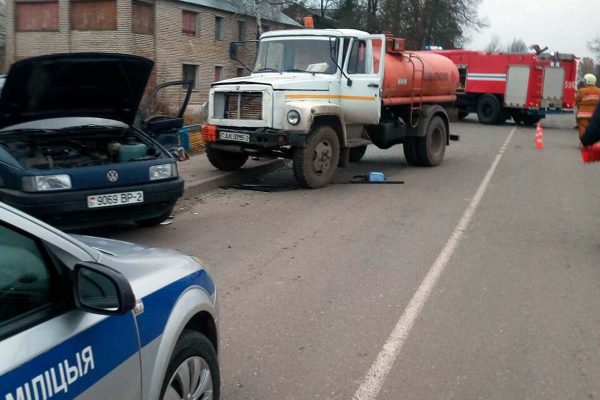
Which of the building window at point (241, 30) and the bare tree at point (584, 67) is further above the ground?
the building window at point (241, 30)

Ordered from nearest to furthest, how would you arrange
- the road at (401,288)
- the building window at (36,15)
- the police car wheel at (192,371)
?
the police car wheel at (192,371)
the road at (401,288)
the building window at (36,15)

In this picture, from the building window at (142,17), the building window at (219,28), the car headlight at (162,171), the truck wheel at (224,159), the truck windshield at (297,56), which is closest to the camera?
the car headlight at (162,171)

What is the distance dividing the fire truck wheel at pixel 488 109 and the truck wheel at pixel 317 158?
1871 cm

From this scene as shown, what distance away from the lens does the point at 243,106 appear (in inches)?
410

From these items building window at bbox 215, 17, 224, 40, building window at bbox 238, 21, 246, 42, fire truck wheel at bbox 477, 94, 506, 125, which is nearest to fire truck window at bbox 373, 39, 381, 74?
fire truck wheel at bbox 477, 94, 506, 125

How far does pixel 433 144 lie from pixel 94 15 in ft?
69.8

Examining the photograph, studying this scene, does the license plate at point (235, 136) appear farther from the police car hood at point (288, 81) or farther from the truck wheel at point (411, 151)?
the truck wheel at point (411, 151)

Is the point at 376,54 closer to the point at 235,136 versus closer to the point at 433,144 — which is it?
the point at 235,136

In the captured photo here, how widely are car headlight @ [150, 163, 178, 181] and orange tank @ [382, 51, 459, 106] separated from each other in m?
5.32

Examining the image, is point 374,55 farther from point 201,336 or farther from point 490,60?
point 490,60

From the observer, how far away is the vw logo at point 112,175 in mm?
6785

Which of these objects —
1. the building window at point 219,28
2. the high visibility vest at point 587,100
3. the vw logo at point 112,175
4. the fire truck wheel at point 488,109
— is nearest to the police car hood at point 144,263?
the vw logo at point 112,175

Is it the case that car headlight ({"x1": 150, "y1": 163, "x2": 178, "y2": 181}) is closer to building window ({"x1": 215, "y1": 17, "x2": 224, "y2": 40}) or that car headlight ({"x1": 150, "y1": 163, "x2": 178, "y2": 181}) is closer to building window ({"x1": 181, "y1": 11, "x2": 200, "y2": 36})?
building window ({"x1": 181, "y1": 11, "x2": 200, "y2": 36})

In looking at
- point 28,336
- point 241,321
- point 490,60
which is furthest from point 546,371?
point 490,60
